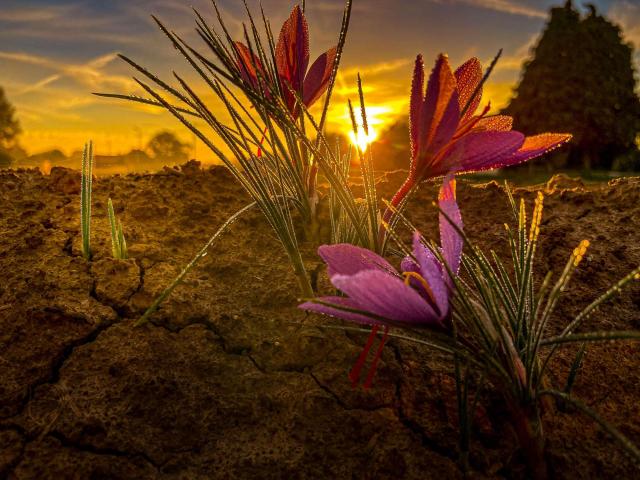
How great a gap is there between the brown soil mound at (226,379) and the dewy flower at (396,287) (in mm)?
196

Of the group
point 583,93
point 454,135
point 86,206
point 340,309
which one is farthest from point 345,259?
point 583,93

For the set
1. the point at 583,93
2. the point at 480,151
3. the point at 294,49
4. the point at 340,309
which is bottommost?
the point at 340,309

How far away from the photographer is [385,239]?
1.02 metres

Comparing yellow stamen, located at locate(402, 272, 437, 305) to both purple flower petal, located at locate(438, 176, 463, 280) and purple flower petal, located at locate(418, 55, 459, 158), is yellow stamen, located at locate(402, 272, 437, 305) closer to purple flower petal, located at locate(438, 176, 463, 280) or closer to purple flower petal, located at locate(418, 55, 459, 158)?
purple flower petal, located at locate(438, 176, 463, 280)

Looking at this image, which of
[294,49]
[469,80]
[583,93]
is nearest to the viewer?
[469,80]

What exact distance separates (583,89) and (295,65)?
8.99 metres

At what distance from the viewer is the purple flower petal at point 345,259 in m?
0.70

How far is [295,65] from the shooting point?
1.17 m

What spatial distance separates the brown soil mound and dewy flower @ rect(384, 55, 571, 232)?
1.19ft

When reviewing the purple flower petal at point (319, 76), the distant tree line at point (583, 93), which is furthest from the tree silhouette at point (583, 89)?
the purple flower petal at point (319, 76)

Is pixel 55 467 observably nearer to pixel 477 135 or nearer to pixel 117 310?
pixel 117 310

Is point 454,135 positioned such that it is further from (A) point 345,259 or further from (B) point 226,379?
(B) point 226,379

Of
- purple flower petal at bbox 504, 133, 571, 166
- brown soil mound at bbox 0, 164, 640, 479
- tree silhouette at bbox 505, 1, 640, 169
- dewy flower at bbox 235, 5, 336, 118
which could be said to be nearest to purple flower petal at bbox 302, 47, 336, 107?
dewy flower at bbox 235, 5, 336, 118

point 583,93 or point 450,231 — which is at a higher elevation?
point 583,93
